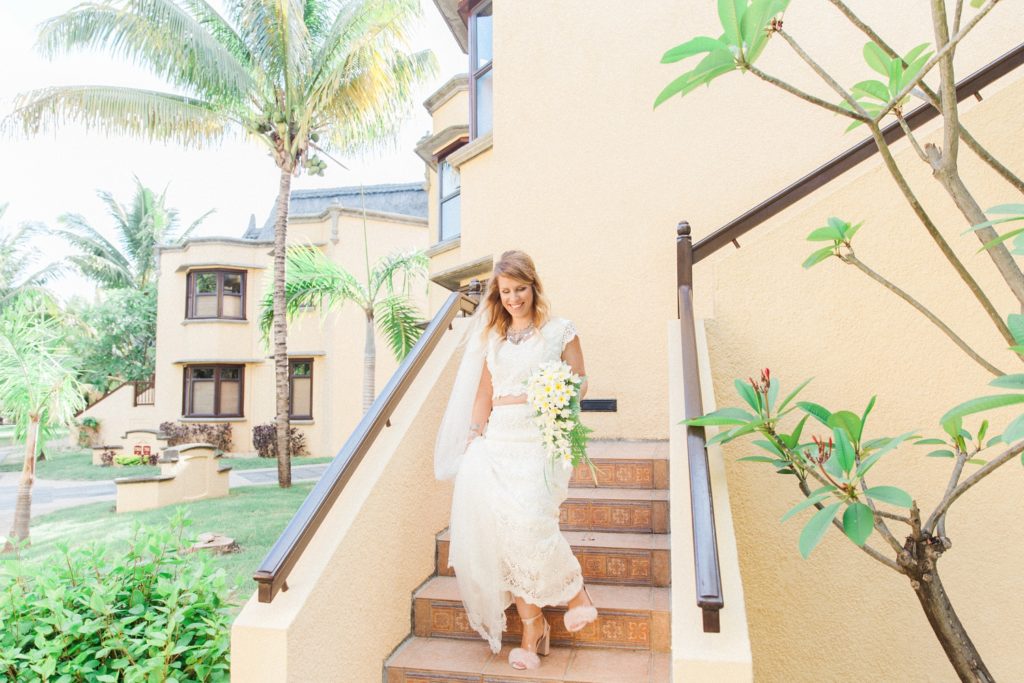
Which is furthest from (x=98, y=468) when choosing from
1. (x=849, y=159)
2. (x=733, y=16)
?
(x=733, y=16)

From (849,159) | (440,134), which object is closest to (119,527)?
(440,134)

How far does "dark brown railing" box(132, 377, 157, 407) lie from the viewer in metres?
24.1

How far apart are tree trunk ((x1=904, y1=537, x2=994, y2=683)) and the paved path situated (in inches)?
556

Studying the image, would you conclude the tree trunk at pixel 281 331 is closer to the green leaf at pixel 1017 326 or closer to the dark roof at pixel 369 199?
the dark roof at pixel 369 199

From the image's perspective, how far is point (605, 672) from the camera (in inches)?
119

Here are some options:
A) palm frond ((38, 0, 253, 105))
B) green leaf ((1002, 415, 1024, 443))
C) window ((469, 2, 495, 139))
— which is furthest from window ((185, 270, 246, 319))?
green leaf ((1002, 415, 1024, 443))

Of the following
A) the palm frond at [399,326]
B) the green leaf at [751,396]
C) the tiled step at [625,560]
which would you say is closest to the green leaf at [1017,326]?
the green leaf at [751,396]

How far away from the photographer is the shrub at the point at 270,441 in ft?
65.3

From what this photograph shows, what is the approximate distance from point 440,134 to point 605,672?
30.0ft

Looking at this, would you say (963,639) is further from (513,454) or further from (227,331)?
(227,331)

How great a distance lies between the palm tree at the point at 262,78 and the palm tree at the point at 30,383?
13.8 ft

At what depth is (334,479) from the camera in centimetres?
298

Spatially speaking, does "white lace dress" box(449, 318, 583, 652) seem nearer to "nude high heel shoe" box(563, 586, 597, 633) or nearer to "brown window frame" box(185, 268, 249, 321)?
"nude high heel shoe" box(563, 586, 597, 633)

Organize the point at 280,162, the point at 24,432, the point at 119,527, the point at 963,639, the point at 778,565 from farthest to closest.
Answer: the point at 280,162 → the point at 119,527 → the point at 24,432 → the point at 778,565 → the point at 963,639
